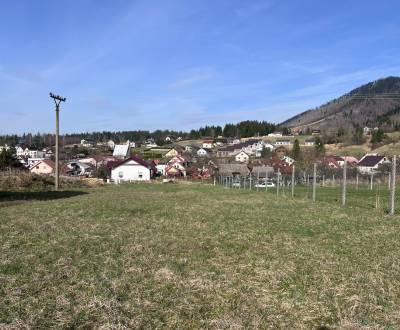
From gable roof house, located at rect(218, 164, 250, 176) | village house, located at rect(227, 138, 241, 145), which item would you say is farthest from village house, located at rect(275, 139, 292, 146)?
gable roof house, located at rect(218, 164, 250, 176)

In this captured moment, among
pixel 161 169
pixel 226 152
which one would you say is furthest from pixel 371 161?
pixel 226 152

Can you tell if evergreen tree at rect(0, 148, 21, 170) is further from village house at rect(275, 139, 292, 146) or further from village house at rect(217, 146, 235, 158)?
village house at rect(275, 139, 292, 146)

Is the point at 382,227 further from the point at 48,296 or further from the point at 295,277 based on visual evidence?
the point at 48,296

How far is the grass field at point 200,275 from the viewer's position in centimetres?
426

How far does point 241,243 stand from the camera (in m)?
7.98

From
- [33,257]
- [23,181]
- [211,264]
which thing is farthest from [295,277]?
[23,181]

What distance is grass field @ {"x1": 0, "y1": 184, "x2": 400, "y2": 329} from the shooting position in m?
4.26

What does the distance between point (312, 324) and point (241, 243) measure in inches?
153

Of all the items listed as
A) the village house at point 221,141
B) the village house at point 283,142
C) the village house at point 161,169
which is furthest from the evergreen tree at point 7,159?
the village house at point 221,141

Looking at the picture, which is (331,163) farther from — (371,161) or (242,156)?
(242,156)

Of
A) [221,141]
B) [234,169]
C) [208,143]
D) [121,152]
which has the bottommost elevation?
[234,169]

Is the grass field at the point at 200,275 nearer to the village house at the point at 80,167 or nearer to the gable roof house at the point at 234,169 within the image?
the gable roof house at the point at 234,169

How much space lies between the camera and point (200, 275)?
5762 mm

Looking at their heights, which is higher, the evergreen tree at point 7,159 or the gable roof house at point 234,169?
the evergreen tree at point 7,159
